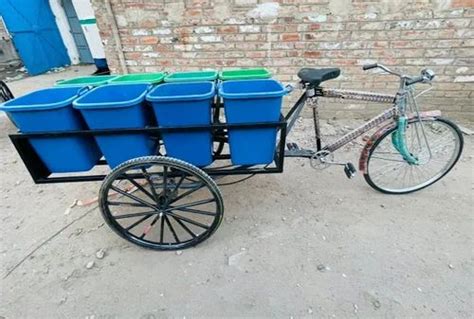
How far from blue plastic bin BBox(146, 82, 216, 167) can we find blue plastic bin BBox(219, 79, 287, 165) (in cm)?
11

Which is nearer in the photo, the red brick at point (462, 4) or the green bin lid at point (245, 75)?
the green bin lid at point (245, 75)

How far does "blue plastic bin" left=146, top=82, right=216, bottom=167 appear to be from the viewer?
4.40 ft

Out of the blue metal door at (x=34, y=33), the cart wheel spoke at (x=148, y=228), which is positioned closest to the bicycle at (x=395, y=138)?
the cart wheel spoke at (x=148, y=228)

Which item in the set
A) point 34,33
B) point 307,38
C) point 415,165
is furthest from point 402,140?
point 34,33

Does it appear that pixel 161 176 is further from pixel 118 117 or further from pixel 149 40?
pixel 149 40

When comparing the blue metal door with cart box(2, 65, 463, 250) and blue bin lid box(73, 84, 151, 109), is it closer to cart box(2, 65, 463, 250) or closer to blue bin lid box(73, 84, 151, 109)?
cart box(2, 65, 463, 250)

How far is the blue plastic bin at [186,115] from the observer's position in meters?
1.34

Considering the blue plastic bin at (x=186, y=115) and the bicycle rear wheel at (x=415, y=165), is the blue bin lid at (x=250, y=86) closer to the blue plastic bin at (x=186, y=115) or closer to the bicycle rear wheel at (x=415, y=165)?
the blue plastic bin at (x=186, y=115)

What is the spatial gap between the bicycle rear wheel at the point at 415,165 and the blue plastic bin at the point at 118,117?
5.31ft

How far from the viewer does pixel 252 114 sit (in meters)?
1.39

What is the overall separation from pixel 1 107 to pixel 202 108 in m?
0.96

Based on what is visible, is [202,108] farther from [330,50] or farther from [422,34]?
[422,34]

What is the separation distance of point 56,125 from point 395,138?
2099mm

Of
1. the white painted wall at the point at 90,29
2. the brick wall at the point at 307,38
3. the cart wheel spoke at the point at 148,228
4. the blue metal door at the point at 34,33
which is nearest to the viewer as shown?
the cart wheel spoke at the point at 148,228
